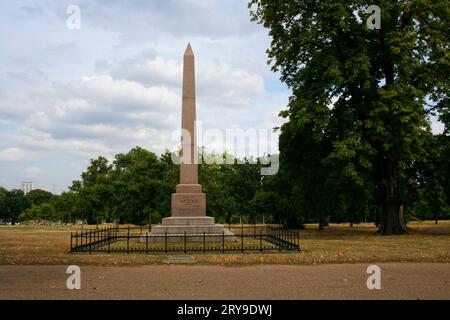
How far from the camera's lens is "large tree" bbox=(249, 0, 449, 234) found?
83.2ft

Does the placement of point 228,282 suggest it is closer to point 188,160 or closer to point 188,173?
point 188,173

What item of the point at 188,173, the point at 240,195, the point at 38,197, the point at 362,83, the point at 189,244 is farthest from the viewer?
the point at 38,197

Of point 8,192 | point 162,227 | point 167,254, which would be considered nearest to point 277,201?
point 162,227

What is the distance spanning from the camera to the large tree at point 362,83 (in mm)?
25359

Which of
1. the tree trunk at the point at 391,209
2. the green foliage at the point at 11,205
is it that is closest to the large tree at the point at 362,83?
the tree trunk at the point at 391,209

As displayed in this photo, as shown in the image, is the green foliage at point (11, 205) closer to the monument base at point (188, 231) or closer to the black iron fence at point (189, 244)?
the monument base at point (188, 231)

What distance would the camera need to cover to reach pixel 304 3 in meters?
28.8

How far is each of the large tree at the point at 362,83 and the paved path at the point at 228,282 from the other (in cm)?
1308

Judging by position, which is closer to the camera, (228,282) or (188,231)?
(228,282)

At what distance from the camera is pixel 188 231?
22453 mm

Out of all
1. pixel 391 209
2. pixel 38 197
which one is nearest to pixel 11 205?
pixel 38 197

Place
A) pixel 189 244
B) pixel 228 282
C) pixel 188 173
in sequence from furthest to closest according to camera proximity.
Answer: pixel 188 173 → pixel 189 244 → pixel 228 282

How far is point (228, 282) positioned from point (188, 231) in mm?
12298
